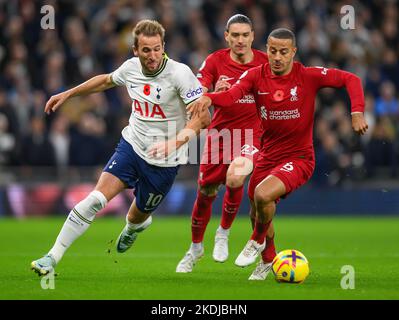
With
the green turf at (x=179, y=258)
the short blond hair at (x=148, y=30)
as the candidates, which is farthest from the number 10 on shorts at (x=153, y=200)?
the short blond hair at (x=148, y=30)

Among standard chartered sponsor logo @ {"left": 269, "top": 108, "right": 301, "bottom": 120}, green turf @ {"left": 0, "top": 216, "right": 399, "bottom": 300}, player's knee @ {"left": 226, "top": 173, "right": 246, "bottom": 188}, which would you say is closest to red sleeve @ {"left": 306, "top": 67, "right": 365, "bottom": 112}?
standard chartered sponsor logo @ {"left": 269, "top": 108, "right": 301, "bottom": 120}

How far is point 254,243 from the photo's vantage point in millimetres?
10367

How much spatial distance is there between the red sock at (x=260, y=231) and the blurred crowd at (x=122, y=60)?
9.56 m

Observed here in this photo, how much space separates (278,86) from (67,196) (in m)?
10.5

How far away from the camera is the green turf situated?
9.04 metres

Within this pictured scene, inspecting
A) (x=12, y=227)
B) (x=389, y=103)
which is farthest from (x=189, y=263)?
(x=389, y=103)

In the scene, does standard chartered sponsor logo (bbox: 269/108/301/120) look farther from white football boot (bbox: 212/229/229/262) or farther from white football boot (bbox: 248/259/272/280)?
white football boot (bbox: 212/229/229/262)

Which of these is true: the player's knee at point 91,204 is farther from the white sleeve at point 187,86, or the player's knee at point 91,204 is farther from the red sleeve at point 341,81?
the red sleeve at point 341,81

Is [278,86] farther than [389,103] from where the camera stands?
No

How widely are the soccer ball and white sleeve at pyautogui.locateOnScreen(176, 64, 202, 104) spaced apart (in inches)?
74.3

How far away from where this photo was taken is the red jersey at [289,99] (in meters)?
10.2

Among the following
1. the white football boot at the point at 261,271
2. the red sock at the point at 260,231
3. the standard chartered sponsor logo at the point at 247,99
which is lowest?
the white football boot at the point at 261,271

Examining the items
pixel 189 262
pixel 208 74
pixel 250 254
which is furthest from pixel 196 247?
pixel 208 74
